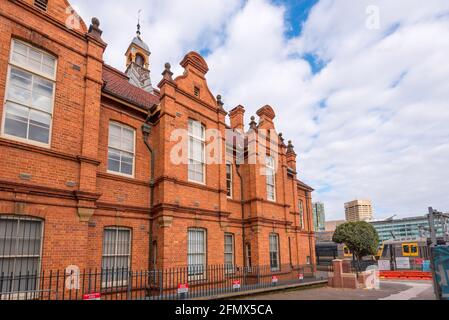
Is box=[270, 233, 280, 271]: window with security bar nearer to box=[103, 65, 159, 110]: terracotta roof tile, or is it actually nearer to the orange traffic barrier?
box=[103, 65, 159, 110]: terracotta roof tile

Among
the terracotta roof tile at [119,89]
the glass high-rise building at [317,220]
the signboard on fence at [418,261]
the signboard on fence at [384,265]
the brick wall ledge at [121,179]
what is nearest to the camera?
the brick wall ledge at [121,179]

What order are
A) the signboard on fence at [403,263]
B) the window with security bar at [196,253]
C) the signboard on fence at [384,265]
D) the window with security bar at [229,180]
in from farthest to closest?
1. the signboard on fence at [384,265]
2. the signboard on fence at [403,263]
3. the window with security bar at [229,180]
4. the window with security bar at [196,253]

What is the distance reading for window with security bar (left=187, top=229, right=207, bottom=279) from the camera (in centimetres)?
1241

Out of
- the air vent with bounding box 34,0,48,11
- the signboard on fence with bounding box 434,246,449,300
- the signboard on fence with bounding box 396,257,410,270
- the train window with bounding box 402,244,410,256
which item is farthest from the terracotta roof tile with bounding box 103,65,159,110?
the train window with bounding box 402,244,410,256

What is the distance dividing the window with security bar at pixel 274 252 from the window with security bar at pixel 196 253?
18.4ft

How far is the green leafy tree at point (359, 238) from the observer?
28750 millimetres

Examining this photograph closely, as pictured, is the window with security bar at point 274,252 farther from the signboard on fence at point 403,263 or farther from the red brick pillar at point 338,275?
the signboard on fence at point 403,263

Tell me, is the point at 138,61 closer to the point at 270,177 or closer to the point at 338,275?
the point at 270,177

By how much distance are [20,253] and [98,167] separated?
3604mm

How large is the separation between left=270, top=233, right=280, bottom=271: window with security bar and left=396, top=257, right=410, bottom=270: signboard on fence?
21.0m

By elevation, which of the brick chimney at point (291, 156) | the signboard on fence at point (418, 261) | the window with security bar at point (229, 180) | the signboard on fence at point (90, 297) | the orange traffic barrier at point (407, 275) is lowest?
the orange traffic barrier at point (407, 275)

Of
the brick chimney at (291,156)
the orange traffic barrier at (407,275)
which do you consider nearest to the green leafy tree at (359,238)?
the orange traffic barrier at (407,275)

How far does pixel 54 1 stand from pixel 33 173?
591cm

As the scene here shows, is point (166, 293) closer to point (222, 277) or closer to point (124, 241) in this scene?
point (124, 241)
